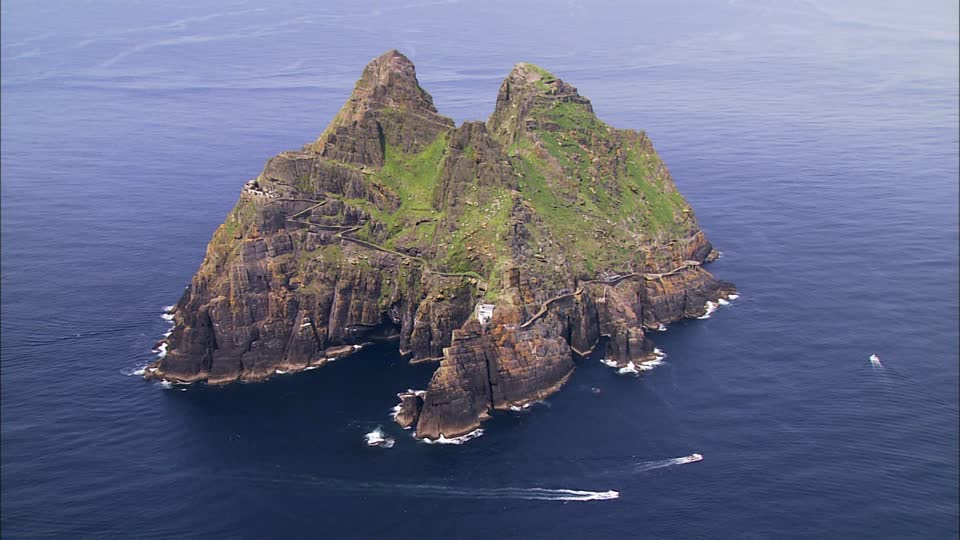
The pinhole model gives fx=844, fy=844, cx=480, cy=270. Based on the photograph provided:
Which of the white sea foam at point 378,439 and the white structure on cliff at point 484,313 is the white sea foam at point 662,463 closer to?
the white structure on cliff at point 484,313

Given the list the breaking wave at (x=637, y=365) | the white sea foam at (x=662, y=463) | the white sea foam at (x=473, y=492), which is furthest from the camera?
the breaking wave at (x=637, y=365)

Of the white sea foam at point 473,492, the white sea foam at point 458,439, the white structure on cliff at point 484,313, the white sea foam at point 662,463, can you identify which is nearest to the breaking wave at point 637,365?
the white structure on cliff at point 484,313

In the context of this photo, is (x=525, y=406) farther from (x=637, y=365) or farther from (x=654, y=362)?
(x=654, y=362)

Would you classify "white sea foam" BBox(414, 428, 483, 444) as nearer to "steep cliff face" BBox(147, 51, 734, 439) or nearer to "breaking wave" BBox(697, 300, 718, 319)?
"steep cliff face" BBox(147, 51, 734, 439)

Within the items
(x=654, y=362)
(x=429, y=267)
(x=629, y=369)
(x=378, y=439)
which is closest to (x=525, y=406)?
(x=629, y=369)

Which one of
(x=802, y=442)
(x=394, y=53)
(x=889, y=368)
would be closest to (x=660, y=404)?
(x=802, y=442)

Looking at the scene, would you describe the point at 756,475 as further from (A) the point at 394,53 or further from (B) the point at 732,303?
(A) the point at 394,53
